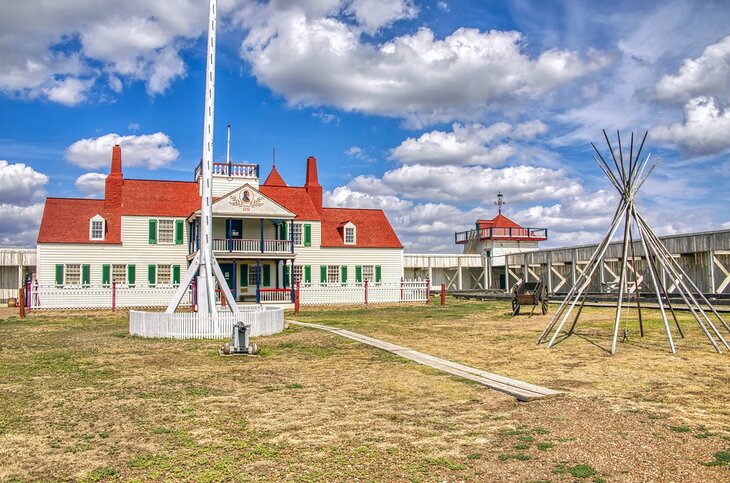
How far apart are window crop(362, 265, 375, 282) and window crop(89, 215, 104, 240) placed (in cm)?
1583

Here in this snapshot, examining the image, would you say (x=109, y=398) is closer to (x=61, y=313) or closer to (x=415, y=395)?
(x=415, y=395)

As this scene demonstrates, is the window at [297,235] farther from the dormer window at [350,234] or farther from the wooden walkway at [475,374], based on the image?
the wooden walkway at [475,374]

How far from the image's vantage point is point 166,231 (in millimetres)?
35719

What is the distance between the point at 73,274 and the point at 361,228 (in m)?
17.7

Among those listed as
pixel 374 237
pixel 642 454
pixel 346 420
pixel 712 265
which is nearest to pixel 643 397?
pixel 642 454

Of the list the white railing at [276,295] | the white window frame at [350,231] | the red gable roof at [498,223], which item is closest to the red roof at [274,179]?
the white window frame at [350,231]

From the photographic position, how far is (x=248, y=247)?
3425cm

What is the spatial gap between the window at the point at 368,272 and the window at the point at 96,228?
15827 mm

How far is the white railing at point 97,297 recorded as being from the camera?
30156 mm

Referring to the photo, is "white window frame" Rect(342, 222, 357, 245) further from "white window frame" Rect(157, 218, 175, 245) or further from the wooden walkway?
the wooden walkway

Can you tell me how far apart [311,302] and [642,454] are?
28.9 m

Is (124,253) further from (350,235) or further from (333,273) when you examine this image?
(350,235)

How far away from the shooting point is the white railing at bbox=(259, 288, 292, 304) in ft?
112

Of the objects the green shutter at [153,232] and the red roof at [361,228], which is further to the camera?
the red roof at [361,228]
